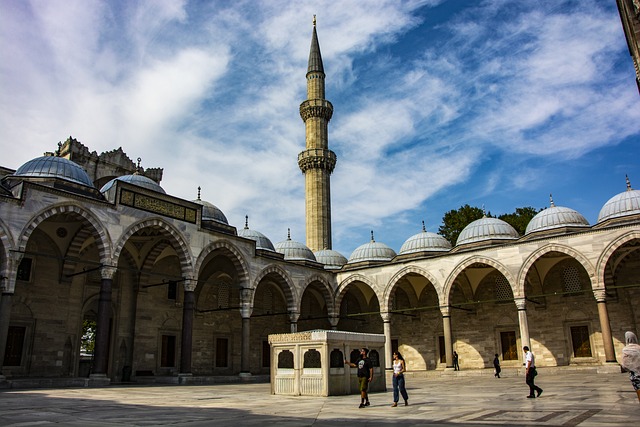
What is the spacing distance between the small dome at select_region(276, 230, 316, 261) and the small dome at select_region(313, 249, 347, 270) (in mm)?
1392

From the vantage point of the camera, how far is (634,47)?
29.2ft

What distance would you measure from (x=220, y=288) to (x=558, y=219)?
47.1 feet

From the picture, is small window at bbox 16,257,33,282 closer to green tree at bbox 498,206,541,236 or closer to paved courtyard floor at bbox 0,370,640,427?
paved courtyard floor at bbox 0,370,640,427

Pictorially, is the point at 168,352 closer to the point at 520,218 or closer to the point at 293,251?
the point at 293,251

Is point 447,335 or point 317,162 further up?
point 317,162

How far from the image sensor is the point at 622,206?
2003 cm

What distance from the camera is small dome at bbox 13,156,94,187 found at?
16.8m

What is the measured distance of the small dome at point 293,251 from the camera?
25964mm

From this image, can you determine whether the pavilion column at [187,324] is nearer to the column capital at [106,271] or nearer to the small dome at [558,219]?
the column capital at [106,271]

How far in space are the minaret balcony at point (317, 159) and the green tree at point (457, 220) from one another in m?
8.02

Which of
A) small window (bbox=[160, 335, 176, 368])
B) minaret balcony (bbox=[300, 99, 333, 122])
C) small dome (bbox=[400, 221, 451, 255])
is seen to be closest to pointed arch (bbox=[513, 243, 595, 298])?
small dome (bbox=[400, 221, 451, 255])

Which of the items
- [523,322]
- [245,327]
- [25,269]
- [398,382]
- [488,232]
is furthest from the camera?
[488,232]

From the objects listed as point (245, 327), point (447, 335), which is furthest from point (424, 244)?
point (245, 327)

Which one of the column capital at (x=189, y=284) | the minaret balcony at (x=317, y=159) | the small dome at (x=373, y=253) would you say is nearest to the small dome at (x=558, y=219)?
the small dome at (x=373, y=253)
